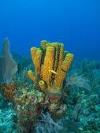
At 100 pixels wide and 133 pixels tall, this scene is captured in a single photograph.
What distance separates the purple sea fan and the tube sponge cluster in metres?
0.72

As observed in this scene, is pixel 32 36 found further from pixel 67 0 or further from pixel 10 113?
pixel 10 113

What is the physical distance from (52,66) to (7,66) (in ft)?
3.79

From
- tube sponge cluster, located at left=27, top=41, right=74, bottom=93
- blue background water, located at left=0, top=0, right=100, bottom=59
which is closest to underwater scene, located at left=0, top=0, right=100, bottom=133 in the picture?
tube sponge cluster, located at left=27, top=41, right=74, bottom=93

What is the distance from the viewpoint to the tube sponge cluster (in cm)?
584

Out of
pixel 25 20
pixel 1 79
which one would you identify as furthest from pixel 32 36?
pixel 1 79

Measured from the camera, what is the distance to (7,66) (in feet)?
21.7

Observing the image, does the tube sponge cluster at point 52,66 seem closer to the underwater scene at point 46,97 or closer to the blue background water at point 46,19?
the underwater scene at point 46,97

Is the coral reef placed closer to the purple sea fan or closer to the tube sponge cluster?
the tube sponge cluster

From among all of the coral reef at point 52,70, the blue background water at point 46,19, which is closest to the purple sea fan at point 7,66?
the coral reef at point 52,70

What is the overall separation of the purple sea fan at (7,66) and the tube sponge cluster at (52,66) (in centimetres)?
72

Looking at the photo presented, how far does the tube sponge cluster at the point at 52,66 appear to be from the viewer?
584 centimetres

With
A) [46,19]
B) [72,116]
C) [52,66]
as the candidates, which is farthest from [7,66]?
[46,19]

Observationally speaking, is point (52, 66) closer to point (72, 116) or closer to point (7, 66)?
point (72, 116)

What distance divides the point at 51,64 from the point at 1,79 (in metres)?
→ 1.27
